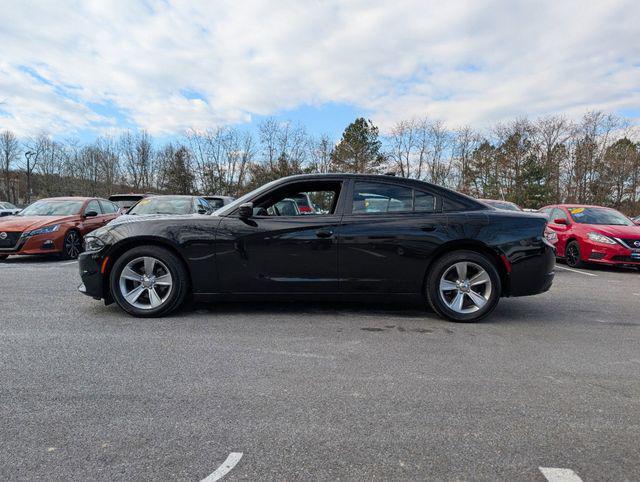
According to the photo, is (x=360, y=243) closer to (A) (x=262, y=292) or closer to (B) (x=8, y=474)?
(A) (x=262, y=292)

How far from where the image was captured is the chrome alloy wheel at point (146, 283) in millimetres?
4508

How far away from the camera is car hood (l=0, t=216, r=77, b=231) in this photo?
8.63 m

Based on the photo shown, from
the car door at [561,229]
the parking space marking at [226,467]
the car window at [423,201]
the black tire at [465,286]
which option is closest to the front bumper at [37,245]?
the car window at [423,201]

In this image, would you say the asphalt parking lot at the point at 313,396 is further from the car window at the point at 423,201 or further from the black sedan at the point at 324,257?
the car window at the point at 423,201

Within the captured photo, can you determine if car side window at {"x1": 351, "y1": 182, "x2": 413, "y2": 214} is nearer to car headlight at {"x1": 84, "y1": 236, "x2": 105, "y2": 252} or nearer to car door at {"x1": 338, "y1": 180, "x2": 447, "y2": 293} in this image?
car door at {"x1": 338, "y1": 180, "x2": 447, "y2": 293}

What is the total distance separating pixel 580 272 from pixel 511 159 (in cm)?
3773

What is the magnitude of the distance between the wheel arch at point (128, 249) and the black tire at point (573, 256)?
8692 mm

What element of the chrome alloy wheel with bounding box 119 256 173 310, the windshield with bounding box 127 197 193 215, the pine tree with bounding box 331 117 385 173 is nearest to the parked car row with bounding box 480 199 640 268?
the windshield with bounding box 127 197 193 215

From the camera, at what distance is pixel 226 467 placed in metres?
1.98

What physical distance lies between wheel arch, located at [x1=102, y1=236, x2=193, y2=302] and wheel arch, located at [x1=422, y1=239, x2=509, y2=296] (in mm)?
2731

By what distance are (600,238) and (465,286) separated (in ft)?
20.2

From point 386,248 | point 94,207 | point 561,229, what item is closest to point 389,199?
point 386,248

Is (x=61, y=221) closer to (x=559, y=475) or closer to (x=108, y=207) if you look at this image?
(x=108, y=207)

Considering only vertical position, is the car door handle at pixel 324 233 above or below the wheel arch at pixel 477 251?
above
